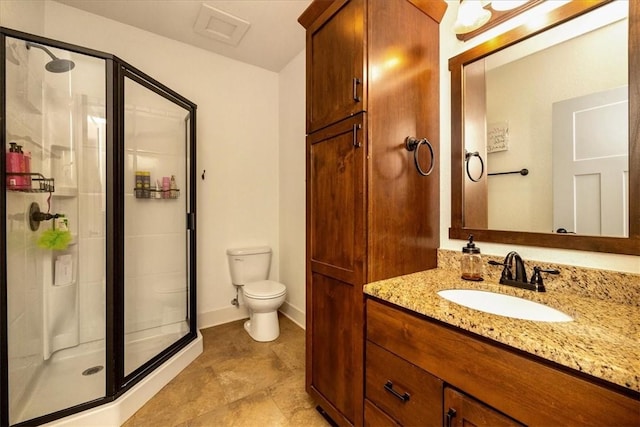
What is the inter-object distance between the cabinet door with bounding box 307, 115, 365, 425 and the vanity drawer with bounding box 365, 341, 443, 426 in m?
0.07

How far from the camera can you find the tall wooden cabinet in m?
Result: 1.11

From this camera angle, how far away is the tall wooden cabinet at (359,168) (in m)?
Result: 1.11

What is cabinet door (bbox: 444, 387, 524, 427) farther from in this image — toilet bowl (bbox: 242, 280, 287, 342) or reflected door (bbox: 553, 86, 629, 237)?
toilet bowl (bbox: 242, 280, 287, 342)

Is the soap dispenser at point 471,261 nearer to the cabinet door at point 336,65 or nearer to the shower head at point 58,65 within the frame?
the cabinet door at point 336,65

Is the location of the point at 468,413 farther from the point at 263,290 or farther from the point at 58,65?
the point at 58,65

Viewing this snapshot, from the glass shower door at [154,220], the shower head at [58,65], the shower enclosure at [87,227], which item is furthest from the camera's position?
the glass shower door at [154,220]

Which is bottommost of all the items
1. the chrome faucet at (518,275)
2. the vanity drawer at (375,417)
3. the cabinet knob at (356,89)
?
the vanity drawer at (375,417)

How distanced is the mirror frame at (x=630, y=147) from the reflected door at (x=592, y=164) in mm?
20

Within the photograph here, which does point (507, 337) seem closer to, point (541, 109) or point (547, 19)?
point (541, 109)

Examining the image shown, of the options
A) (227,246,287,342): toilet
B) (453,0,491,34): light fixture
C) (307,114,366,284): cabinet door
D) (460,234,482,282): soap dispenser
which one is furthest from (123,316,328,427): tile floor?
(453,0,491,34): light fixture

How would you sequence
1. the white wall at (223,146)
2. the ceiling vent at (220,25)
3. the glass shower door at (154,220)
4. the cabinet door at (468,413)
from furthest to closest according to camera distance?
the white wall at (223,146)
the ceiling vent at (220,25)
the glass shower door at (154,220)
the cabinet door at (468,413)

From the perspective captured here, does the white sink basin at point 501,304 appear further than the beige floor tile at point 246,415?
No

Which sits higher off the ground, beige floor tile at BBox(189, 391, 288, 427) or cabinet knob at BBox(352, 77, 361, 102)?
cabinet knob at BBox(352, 77, 361, 102)

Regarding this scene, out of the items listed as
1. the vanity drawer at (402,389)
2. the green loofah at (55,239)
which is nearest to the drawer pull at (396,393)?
the vanity drawer at (402,389)
